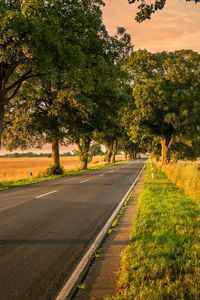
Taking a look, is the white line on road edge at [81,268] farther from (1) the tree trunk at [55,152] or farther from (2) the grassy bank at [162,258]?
(1) the tree trunk at [55,152]

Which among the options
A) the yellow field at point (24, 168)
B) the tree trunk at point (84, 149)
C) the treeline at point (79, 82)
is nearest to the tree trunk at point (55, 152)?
the treeline at point (79, 82)

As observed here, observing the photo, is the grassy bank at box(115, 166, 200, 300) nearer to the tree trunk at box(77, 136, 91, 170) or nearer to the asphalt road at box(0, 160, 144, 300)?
the asphalt road at box(0, 160, 144, 300)

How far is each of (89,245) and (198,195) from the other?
21.2 ft

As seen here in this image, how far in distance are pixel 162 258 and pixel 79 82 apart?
19.4 meters

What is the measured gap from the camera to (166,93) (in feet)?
111

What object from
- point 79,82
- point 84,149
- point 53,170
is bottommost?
point 53,170

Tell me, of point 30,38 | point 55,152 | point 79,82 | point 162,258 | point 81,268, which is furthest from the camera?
point 55,152

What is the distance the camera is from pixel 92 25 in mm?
22703

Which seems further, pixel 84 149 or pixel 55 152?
pixel 84 149

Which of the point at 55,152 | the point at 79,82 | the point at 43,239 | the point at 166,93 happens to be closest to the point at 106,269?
the point at 43,239

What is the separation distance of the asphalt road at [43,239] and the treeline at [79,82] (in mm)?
7504

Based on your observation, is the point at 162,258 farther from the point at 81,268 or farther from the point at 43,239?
the point at 43,239

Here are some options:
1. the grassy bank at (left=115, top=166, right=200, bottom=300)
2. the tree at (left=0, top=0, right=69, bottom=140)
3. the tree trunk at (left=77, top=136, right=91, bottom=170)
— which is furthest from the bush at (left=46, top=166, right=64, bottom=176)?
the grassy bank at (left=115, top=166, right=200, bottom=300)

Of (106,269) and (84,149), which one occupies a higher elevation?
(84,149)
